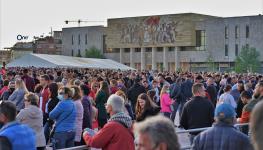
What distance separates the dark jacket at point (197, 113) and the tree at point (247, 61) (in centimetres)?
6431

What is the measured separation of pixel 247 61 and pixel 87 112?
6361 cm

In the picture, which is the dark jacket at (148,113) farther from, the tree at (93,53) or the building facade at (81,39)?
the building facade at (81,39)

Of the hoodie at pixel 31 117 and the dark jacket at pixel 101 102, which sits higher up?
the hoodie at pixel 31 117

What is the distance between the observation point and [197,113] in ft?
33.3

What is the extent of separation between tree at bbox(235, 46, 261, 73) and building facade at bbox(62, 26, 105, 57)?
27.9 metres

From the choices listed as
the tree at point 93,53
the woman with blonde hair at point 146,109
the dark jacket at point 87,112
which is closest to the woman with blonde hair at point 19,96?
the dark jacket at point 87,112

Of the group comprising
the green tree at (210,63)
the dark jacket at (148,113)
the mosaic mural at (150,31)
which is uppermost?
the mosaic mural at (150,31)

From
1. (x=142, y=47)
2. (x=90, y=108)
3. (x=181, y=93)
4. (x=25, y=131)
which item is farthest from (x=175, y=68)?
(x=25, y=131)

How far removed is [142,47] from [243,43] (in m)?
16.6

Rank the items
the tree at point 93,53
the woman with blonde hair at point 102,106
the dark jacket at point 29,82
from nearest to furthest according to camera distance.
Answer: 1. the woman with blonde hair at point 102,106
2. the dark jacket at point 29,82
3. the tree at point 93,53

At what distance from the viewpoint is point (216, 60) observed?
81.1 meters

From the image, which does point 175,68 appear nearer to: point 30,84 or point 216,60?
point 216,60

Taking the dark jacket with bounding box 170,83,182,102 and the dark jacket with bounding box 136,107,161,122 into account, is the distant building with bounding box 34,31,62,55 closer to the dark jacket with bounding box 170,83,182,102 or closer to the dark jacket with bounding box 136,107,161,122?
the dark jacket with bounding box 170,83,182,102

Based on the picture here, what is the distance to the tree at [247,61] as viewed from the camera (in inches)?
2921
